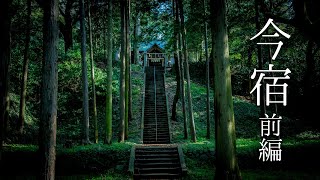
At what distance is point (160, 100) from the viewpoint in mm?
24531

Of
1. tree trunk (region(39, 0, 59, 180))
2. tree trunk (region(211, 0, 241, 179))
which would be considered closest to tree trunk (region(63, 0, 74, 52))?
tree trunk (region(39, 0, 59, 180))

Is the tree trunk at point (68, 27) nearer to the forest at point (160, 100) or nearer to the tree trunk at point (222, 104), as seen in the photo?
the forest at point (160, 100)

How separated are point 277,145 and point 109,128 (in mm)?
7643

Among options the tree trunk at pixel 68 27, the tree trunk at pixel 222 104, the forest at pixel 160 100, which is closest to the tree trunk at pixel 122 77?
the forest at pixel 160 100

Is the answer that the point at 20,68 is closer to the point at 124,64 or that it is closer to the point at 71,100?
the point at 71,100

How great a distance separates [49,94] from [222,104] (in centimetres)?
415

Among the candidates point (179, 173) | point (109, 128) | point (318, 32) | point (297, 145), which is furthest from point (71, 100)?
point (318, 32)

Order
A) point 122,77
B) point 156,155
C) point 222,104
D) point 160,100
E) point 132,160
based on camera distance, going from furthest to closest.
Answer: point 160,100, point 122,77, point 156,155, point 132,160, point 222,104

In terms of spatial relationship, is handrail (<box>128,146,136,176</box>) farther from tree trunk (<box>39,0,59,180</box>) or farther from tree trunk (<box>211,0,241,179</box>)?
tree trunk (<box>39,0,59,180</box>)

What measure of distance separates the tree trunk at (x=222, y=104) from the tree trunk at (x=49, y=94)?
12.9 ft

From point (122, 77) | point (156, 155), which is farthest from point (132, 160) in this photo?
point (122, 77)

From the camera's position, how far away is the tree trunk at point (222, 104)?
744cm

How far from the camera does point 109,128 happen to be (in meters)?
14.3

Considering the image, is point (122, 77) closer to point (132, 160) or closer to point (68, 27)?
point (132, 160)
